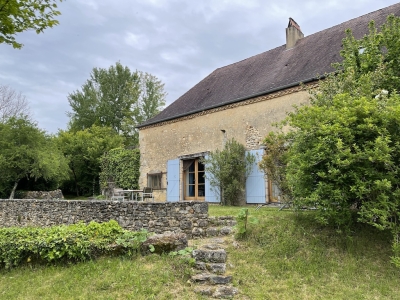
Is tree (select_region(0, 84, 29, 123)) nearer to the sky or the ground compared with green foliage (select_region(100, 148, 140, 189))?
nearer to the sky

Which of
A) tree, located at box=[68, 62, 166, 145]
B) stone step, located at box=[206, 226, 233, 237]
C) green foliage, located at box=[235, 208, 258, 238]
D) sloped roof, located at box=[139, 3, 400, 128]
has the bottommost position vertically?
stone step, located at box=[206, 226, 233, 237]

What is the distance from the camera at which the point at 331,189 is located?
4832 millimetres

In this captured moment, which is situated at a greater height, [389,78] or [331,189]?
[389,78]

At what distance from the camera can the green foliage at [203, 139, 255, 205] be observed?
1114cm

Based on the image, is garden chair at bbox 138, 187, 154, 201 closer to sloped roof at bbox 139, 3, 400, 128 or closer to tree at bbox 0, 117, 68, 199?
sloped roof at bbox 139, 3, 400, 128

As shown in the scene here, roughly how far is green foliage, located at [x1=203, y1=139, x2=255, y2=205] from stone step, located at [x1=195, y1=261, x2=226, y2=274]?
251 inches

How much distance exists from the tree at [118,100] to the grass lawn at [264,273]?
2683 centimetres

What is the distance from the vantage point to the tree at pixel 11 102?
80.6 ft

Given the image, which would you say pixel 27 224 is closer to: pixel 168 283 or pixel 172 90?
pixel 168 283

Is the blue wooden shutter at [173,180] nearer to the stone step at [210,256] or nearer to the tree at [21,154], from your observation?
the tree at [21,154]

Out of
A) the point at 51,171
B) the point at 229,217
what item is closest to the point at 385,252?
the point at 229,217

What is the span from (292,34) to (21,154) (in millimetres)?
14879

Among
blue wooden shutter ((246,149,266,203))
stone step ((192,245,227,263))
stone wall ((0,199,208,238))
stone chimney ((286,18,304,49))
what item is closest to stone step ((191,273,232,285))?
stone step ((192,245,227,263))

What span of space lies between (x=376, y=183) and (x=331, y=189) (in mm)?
657
